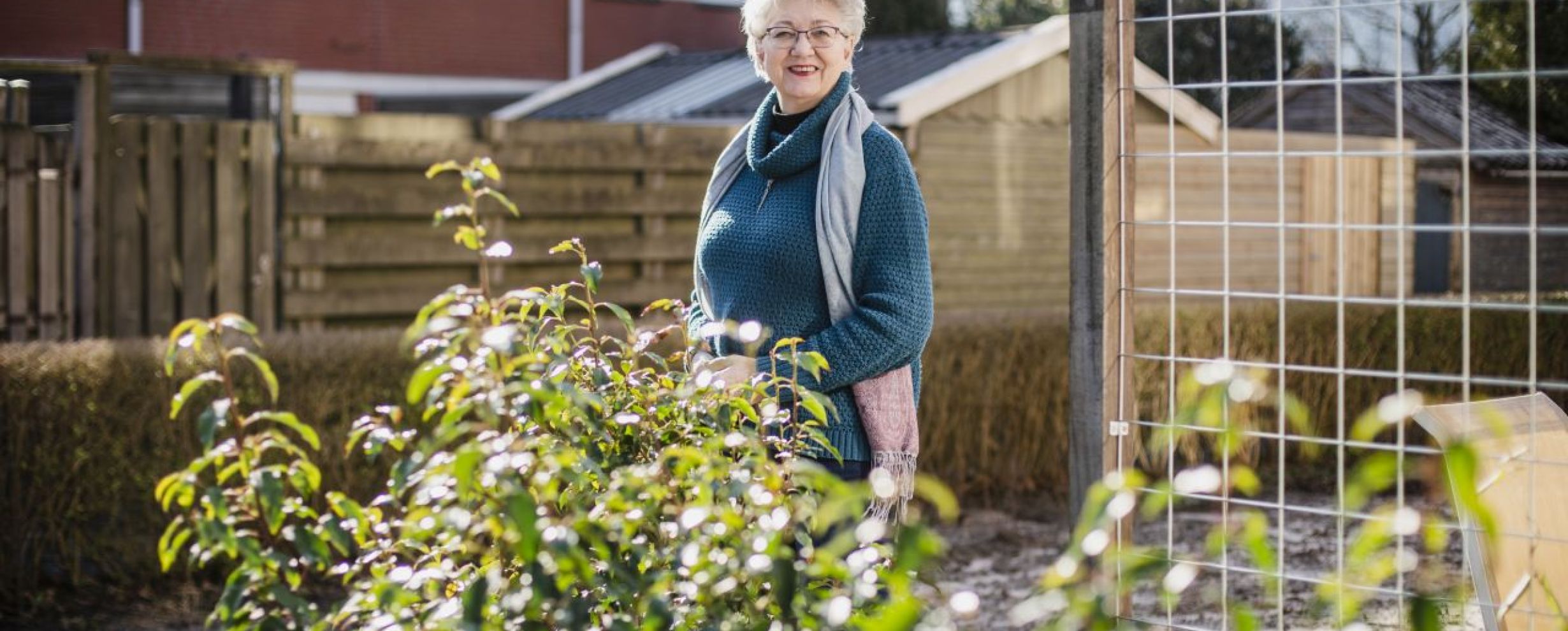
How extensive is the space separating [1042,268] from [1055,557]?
5560mm

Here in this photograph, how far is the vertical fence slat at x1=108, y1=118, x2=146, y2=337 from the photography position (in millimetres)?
7477

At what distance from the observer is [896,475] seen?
9.96 feet

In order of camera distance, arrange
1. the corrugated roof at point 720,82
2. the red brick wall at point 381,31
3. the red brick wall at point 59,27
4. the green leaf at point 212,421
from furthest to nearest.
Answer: the red brick wall at point 381,31, the red brick wall at point 59,27, the corrugated roof at point 720,82, the green leaf at point 212,421

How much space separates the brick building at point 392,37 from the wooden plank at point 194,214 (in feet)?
32.6

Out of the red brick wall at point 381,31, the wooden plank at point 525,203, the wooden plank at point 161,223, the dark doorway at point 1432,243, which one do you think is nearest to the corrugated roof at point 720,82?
the wooden plank at point 525,203

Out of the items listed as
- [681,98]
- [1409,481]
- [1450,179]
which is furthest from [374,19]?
[1409,481]

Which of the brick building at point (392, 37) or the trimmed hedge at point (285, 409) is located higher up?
the brick building at point (392, 37)

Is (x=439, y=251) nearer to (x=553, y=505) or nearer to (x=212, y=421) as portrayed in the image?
(x=553, y=505)

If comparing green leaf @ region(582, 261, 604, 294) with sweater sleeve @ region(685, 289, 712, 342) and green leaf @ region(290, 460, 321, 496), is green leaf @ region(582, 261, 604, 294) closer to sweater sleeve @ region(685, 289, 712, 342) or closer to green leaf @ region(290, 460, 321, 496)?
green leaf @ region(290, 460, 321, 496)

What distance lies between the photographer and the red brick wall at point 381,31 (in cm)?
1672

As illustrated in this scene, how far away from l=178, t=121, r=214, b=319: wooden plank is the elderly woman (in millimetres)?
5160

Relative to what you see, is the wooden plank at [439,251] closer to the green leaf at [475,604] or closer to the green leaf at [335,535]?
the green leaf at [335,535]

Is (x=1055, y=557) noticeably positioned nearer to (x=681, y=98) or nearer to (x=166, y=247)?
(x=166, y=247)

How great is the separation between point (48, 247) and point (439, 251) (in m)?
1.79
